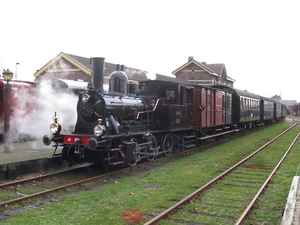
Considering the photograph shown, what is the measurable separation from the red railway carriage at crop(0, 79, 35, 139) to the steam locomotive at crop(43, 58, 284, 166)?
167 inches

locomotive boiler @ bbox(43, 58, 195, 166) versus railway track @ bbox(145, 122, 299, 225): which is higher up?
locomotive boiler @ bbox(43, 58, 195, 166)

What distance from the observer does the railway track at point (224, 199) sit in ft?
18.2

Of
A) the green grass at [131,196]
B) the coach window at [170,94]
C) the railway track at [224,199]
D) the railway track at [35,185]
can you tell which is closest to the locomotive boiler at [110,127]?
the railway track at [35,185]

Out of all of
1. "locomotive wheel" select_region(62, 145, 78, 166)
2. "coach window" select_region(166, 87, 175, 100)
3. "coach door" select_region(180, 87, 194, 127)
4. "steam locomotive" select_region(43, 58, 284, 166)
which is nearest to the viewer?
"steam locomotive" select_region(43, 58, 284, 166)

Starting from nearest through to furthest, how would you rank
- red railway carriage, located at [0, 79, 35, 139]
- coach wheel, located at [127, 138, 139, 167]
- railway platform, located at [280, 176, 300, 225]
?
railway platform, located at [280, 176, 300, 225]
coach wheel, located at [127, 138, 139, 167]
red railway carriage, located at [0, 79, 35, 139]

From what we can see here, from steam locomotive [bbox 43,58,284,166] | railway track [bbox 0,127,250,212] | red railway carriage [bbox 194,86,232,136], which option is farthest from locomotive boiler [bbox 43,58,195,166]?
red railway carriage [bbox 194,86,232,136]

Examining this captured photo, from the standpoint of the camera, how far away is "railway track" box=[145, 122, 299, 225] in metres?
5.55

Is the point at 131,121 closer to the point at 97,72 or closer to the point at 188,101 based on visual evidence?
the point at 97,72

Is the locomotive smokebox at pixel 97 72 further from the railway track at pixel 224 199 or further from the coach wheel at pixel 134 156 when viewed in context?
the railway track at pixel 224 199

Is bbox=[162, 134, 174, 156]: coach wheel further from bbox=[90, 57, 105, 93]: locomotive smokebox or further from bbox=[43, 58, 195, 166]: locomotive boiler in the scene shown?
bbox=[90, 57, 105, 93]: locomotive smokebox

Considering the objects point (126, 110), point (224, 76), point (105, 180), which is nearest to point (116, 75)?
point (126, 110)

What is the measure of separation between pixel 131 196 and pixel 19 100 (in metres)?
10.7

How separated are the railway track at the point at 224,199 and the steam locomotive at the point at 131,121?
2.67m

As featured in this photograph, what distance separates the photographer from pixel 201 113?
14633 mm
